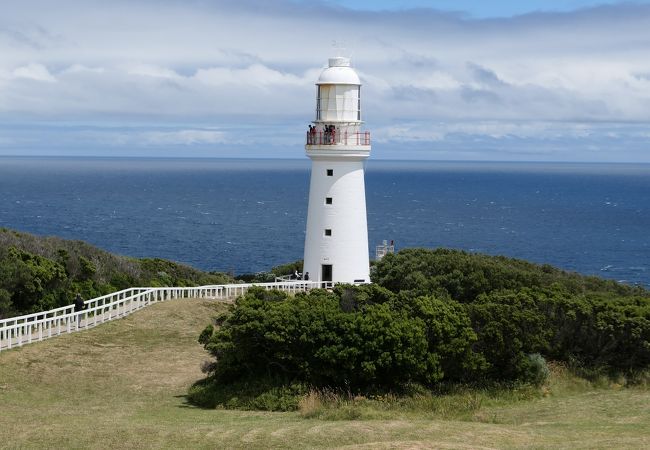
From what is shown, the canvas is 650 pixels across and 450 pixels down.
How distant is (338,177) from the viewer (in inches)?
1307

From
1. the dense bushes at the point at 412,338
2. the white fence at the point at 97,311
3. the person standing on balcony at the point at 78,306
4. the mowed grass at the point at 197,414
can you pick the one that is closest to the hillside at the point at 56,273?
the white fence at the point at 97,311

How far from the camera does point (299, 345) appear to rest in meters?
21.9

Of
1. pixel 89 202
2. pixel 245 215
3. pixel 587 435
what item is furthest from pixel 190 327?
pixel 89 202

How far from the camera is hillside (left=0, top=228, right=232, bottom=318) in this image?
29188 mm

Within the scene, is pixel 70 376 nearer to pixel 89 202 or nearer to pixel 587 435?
pixel 587 435

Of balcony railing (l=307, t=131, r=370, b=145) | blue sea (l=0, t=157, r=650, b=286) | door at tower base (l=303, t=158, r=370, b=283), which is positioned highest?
balcony railing (l=307, t=131, r=370, b=145)

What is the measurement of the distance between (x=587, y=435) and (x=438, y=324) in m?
5.96

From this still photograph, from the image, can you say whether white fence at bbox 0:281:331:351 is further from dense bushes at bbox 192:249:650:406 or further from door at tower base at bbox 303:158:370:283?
dense bushes at bbox 192:249:650:406

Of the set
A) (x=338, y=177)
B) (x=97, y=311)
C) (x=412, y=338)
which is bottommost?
(x=97, y=311)

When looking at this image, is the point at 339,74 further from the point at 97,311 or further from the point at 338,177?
the point at 97,311

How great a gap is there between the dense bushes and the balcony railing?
327 inches

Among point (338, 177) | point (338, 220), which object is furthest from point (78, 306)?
point (338, 177)

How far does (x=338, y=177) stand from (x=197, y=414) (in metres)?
14.7

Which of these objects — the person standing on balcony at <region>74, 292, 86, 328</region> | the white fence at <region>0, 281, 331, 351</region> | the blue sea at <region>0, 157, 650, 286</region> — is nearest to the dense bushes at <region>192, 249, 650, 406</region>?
the white fence at <region>0, 281, 331, 351</region>
